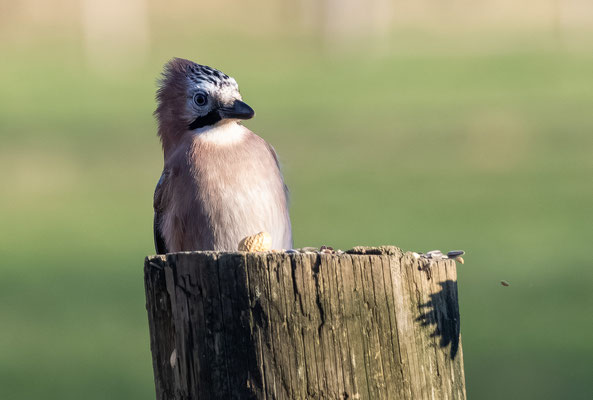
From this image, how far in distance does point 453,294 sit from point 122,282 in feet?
50.2

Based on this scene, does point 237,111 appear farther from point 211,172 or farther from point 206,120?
point 211,172

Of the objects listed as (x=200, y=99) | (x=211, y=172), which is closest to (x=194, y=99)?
(x=200, y=99)

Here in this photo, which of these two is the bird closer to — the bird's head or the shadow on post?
the bird's head

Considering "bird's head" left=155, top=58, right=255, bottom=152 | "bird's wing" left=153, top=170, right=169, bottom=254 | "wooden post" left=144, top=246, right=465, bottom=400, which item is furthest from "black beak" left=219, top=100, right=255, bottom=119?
"wooden post" left=144, top=246, right=465, bottom=400

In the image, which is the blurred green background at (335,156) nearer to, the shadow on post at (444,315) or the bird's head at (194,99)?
the bird's head at (194,99)

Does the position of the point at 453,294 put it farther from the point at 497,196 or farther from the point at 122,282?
the point at 497,196

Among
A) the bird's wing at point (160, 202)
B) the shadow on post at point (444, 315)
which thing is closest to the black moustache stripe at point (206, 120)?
the bird's wing at point (160, 202)

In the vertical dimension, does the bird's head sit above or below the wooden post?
above

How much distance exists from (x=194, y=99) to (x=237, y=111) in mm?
276

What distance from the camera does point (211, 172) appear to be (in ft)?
18.5

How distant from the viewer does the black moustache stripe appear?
5797mm

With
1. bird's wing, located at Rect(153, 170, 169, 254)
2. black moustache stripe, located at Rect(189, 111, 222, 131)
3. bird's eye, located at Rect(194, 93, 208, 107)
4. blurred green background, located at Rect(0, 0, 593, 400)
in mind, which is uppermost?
blurred green background, located at Rect(0, 0, 593, 400)

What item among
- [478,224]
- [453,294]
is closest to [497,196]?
[478,224]

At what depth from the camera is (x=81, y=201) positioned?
1056 inches
